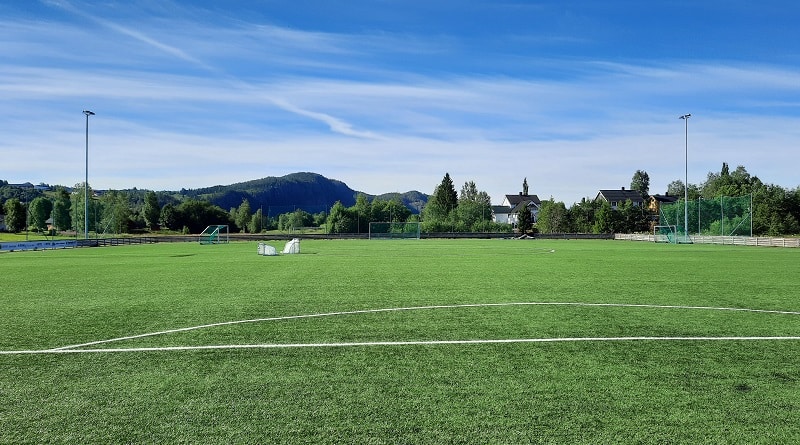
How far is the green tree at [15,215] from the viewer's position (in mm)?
83188

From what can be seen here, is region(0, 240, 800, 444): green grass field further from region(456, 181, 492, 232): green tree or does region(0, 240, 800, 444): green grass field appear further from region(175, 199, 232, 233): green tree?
region(175, 199, 232, 233): green tree

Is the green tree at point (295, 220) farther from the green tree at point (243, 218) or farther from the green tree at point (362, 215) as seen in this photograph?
the green tree at point (243, 218)

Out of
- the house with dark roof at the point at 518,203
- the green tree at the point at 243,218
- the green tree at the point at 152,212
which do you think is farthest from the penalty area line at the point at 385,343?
the house with dark roof at the point at 518,203

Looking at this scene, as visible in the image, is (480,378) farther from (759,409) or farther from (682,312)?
(682,312)

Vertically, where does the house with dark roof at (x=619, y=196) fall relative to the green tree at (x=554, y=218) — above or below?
above

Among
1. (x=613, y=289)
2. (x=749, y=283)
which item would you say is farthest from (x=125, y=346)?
(x=749, y=283)

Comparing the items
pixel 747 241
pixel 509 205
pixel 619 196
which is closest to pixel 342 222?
pixel 747 241

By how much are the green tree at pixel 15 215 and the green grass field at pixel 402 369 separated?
87.0m

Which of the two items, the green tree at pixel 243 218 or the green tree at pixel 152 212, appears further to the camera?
the green tree at pixel 243 218

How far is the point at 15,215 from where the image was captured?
8762cm

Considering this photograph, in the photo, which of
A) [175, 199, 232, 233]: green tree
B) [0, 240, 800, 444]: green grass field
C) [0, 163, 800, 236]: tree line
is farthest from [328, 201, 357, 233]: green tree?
[0, 240, 800, 444]: green grass field

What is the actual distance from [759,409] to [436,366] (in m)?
2.74

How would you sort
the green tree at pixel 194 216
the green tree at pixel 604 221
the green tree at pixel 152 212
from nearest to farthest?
the green tree at pixel 604 221
the green tree at pixel 152 212
the green tree at pixel 194 216

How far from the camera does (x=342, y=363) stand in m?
5.81
